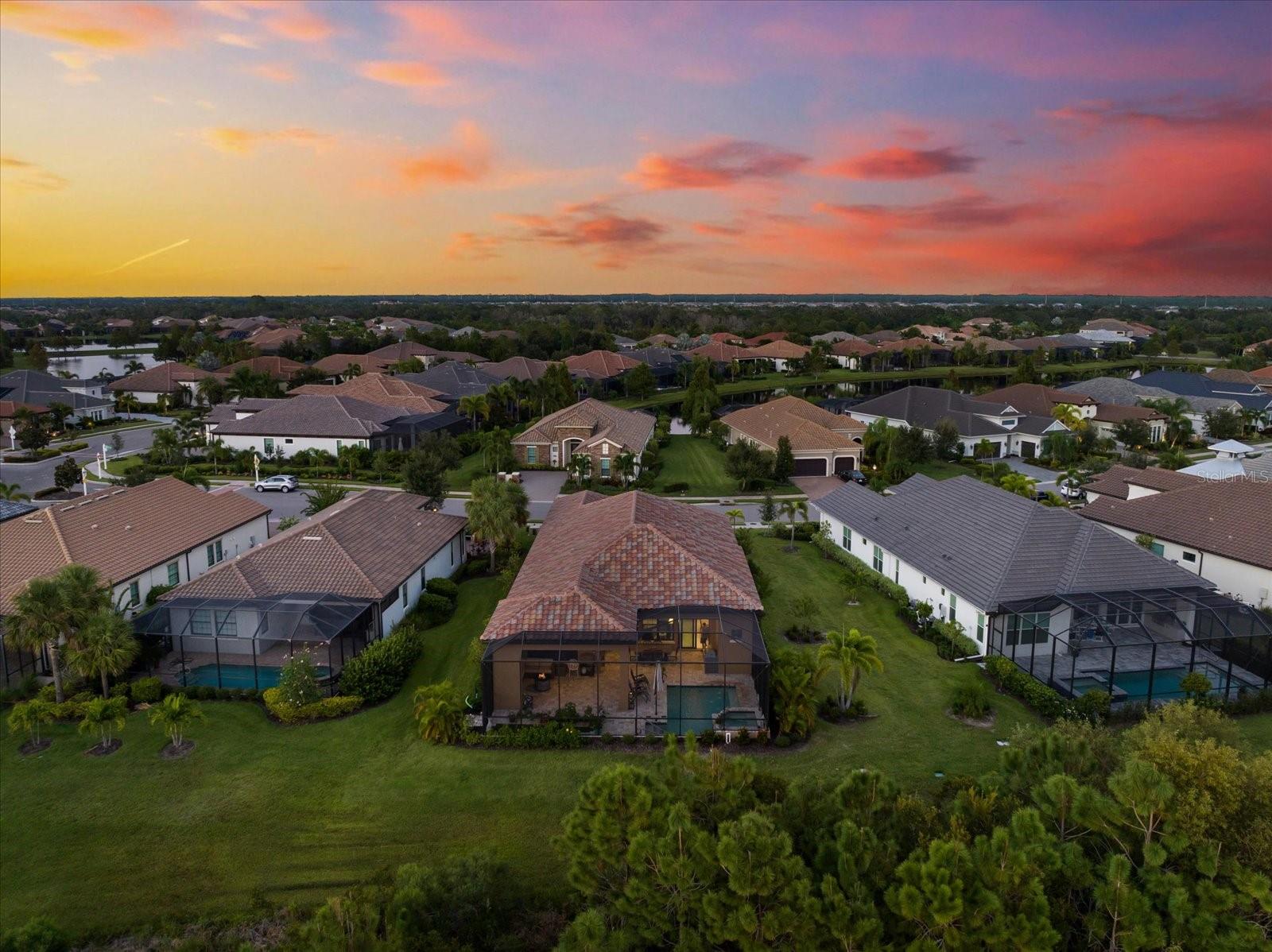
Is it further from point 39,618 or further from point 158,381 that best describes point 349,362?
point 39,618

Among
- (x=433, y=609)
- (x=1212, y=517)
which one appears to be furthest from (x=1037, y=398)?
(x=433, y=609)

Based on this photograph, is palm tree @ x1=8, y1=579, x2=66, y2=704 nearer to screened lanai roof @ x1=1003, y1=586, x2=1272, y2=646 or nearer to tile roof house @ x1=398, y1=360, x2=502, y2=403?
screened lanai roof @ x1=1003, y1=586, x2=1272, y2=646

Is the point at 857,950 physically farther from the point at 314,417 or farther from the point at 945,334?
the point at 945,334

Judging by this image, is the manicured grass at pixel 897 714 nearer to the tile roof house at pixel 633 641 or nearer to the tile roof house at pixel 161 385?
the tile roof house at pixel 633 641

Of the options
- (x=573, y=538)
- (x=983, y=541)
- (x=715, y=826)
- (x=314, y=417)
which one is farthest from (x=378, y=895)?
(x=314, y=417)

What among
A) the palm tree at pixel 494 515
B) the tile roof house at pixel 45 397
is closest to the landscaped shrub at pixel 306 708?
the palm tree at pixel 494 515

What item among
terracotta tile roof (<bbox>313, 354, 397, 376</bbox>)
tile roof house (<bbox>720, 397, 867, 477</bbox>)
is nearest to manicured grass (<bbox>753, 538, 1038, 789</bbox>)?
tile roof house (<bbox>720, 397, 867, 477</bbox>)
